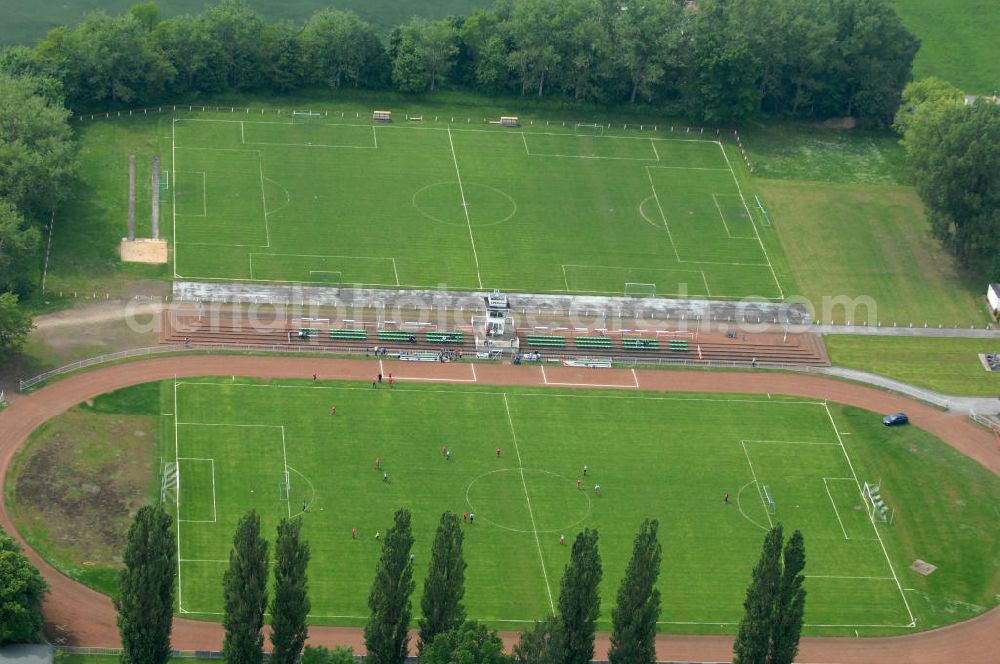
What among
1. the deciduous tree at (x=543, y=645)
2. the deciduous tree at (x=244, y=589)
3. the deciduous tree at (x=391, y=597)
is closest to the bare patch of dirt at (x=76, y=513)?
the deciduous tree at (x=244, y=589)

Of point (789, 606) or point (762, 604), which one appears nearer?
point (762, 604)

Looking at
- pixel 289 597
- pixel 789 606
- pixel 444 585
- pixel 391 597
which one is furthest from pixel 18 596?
pixel 789 606

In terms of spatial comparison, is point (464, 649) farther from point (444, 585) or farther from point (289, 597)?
point (289, 597)

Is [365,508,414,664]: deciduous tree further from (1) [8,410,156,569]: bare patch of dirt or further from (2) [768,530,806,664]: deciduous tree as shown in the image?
(2) [768,530,806,664]: deciduous tree

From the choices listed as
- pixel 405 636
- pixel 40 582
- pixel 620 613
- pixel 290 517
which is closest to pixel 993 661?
pixel 620 613

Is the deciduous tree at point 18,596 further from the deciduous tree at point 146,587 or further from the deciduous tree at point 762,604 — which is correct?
the deciduous tree at point 762,604

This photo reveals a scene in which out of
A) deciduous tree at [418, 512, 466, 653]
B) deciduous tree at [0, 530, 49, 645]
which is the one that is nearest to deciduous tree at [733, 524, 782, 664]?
deciduous tree at [418, 512, 466, 653]

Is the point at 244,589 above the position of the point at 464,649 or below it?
above

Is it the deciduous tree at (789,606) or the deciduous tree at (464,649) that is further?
the deciduous tree at (789,606)

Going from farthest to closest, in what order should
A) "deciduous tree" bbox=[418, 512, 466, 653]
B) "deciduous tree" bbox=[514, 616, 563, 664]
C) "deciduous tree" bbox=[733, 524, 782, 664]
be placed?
"deciduous tree" bbox=[733, 524, 782, 664]
"deciduous tree" bbox=[418, 512, 466, 653]
"deciduous tree" bbox=[514, 616, 563, 664]

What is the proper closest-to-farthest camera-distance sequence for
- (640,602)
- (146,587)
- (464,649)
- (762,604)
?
1. (464,649)
2. (146,587)
3. (640,602)
4. (762,604)
